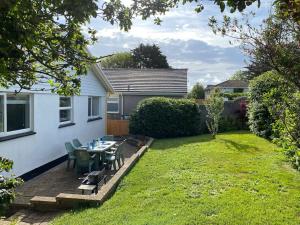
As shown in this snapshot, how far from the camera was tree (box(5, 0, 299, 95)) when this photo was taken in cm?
225

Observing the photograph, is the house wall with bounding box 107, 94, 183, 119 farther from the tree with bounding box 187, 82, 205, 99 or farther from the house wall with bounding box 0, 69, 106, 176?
the tree with bounding box 187, 82, 205, 99

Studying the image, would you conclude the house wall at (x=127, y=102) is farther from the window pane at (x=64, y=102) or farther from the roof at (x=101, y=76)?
the window pane at (x=64, y=102)

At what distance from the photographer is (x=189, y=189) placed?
25.7ft

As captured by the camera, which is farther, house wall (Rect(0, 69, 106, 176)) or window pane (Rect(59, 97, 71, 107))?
window pane (Rect(59, 97, 71, 107))

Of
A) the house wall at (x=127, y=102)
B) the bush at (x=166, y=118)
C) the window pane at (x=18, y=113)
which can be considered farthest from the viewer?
the house wall at (x=127, y=102)

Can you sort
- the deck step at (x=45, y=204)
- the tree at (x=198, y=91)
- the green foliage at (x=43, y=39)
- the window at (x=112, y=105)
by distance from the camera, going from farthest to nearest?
the tree at (x=198, y=91) → the window at (x=112, y=105) → the deck step at (x=45, y=204) → the green foliage at (x=43, y=39)

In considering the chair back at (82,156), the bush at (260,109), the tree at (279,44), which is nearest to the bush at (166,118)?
the bush at (260,109)

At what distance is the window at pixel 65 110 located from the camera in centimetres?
1346

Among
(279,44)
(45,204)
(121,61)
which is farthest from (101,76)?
(121,61)

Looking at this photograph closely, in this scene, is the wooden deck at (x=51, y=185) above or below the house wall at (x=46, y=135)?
below

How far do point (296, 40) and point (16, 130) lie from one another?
821cm

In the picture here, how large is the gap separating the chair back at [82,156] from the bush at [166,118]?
891cm

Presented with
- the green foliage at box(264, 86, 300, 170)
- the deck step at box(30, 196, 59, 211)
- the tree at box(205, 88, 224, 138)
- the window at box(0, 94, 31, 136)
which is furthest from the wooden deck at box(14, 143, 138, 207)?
the tree at box(205, 88, 224, 138)

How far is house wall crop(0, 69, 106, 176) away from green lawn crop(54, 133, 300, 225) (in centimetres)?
325
